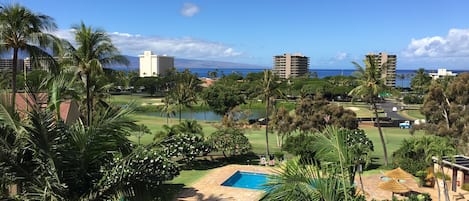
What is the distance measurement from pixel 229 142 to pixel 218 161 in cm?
189

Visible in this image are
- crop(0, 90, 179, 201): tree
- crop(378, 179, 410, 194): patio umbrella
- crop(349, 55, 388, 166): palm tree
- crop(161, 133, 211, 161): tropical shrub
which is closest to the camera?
crop(0, 90, 179, 201): tree

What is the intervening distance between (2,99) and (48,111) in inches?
27.3

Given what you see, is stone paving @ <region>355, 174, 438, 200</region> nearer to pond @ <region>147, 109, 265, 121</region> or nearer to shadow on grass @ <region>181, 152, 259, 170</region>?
shadow on grass @ <region>181, 152, 259, 170</region>

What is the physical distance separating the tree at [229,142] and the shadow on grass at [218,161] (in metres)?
0.64

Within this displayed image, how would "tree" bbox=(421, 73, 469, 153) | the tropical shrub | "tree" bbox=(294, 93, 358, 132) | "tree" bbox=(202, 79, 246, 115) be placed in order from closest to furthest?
the tropical shrub
"tree" bbox=(421, 73, 469, 153)
"tree" bbox=(294, 93, 358, 132)
"tree" bbox=(202, 79, 246, 115)

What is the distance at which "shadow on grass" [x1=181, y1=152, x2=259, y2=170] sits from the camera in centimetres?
2714

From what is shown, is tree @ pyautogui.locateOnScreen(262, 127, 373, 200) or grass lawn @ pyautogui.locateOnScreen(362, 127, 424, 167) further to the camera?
grass lawn @ pyautogui.locateOnScreen(362, 127, 424, 167)

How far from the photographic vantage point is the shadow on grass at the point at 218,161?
27.1 m

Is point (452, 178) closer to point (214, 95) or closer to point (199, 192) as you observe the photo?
point (199, 192)

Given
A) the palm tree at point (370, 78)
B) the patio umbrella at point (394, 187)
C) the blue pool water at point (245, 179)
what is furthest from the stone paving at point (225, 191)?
the palm tree at point (370, 78)

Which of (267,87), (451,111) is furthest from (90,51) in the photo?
(451,111)

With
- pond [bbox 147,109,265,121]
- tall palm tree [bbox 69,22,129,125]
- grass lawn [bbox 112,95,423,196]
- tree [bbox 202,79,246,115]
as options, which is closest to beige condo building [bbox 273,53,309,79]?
pond [bbox 147,109,265,121]

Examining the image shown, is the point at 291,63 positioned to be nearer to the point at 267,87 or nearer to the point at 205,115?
the point at 205,115

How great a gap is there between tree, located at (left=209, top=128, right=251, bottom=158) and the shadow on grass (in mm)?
644
